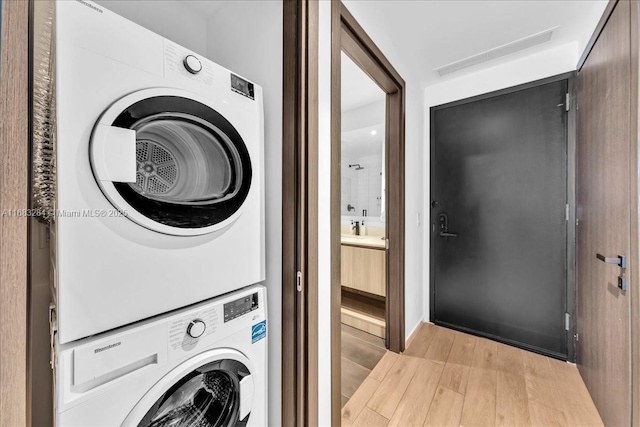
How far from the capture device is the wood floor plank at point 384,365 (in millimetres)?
1767

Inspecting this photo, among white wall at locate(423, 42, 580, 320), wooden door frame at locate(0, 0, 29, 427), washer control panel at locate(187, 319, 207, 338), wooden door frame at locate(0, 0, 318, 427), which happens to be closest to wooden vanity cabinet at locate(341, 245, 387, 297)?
white wall at locate(423, 42, 580, 320)

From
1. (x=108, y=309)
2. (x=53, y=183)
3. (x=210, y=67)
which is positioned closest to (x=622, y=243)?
(x=210, y=67)

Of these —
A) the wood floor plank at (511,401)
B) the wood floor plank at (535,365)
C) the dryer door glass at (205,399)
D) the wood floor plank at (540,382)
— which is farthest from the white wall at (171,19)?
the wood floor plank at (535,365)

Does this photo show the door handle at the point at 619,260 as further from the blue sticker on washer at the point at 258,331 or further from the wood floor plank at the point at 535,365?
the blue sticker on washer at the point at 258,331

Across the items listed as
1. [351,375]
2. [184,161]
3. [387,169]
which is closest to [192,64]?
[184,161]

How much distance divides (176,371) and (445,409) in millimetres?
1476

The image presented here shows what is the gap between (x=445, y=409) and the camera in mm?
1472

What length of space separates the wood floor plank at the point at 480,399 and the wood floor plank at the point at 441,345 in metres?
0.22

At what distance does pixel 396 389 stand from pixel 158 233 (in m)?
1.66

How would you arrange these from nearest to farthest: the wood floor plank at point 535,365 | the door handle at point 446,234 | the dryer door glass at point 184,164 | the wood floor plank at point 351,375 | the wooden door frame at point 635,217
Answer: the dryer door glass at point 184,164
the wooden door frame at point 635,217
the wood floor plank at point 351,375
the wood floor plank at point 535,365
the door handle at point 446,234

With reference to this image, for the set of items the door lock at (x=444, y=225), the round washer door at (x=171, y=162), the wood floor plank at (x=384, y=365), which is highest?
the round washer door at (x=171, y=162)

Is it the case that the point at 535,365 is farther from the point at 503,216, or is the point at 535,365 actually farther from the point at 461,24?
the point at 461,24

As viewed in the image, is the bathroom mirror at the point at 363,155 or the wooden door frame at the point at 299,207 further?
the bathroom mirror at the point at 363,155

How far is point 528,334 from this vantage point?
201 cm
